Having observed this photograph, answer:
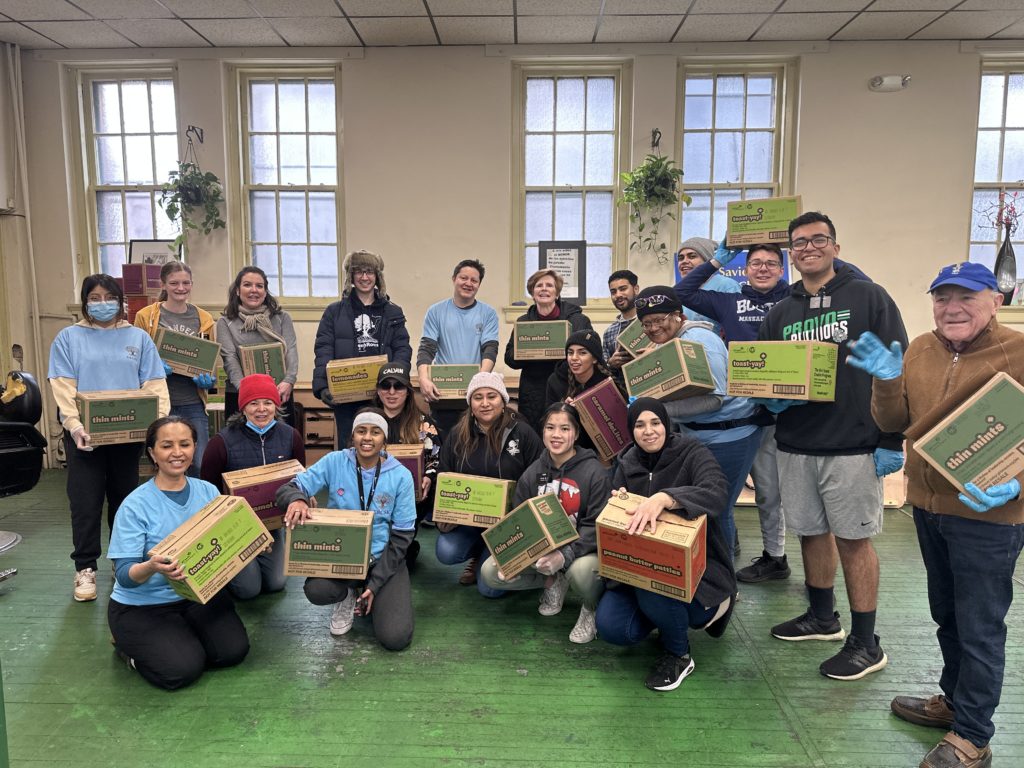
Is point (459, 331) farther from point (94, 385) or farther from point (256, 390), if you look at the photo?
point (94, 385)

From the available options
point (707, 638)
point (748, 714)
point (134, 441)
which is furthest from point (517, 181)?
point (748, 714)

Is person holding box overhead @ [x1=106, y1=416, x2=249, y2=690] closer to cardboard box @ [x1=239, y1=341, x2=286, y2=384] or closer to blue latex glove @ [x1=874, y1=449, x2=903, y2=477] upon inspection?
cardboard box @ [x1=239, y1=341, x2=286, y2=384]

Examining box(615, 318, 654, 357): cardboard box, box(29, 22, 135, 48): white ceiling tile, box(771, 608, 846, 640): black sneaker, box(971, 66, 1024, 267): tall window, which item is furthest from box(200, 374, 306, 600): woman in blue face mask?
box(971, 66, 1024, 267): tall window

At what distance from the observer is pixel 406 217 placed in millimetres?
5598

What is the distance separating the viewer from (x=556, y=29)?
5074mm

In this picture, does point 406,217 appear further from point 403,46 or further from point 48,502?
point 48,502

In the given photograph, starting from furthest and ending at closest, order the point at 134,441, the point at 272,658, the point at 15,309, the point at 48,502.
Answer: the point at 15,309 < the point at 48,502 < the point at 134,441 < the point at 272,658

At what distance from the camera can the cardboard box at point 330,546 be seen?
2520 millimetres

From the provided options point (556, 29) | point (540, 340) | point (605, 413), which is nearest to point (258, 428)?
point (540, 340)

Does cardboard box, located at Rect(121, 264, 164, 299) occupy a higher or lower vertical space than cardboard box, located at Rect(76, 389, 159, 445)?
higher

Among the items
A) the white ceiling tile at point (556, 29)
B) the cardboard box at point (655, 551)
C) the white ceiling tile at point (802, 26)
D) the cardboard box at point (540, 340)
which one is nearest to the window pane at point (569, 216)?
the white ceiling tile at point (556, 29)

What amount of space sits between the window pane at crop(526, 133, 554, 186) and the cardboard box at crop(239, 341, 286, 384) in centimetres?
308

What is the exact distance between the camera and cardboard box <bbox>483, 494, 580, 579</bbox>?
2.53m

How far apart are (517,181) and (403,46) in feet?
4.86
